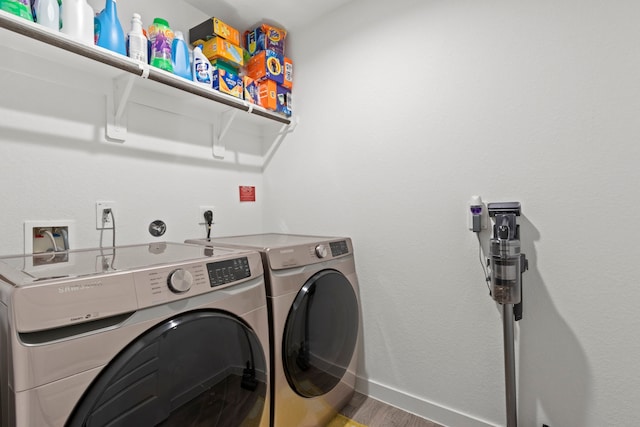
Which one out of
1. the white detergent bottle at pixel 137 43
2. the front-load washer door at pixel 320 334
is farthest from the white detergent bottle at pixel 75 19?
the front-load washer door at pixel 320 334

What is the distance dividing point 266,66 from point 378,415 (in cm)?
199

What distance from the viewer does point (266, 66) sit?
5.83 feet

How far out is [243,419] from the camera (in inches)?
38.9

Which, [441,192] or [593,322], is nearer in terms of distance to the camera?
[593,322]

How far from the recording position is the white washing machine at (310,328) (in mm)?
1157

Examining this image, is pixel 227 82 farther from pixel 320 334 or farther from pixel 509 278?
pixel 509 278

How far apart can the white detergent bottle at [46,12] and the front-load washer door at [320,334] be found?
1.33 m

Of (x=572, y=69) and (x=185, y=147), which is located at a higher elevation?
(x=572, y=69)

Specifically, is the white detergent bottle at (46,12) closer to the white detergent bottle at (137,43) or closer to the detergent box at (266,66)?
the white detergent bottle at (137,43)

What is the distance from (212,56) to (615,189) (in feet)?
6.21

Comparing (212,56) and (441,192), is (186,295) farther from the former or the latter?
(212,56)

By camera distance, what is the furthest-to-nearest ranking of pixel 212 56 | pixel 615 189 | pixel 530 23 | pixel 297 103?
1. pixel 297 103
2. pixel 212 56
3. pixel 530 23
4. pixel 615 189

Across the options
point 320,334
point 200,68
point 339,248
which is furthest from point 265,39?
point 320,334

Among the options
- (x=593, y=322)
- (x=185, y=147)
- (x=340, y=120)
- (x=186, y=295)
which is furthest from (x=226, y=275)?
(x=593, y=322)
